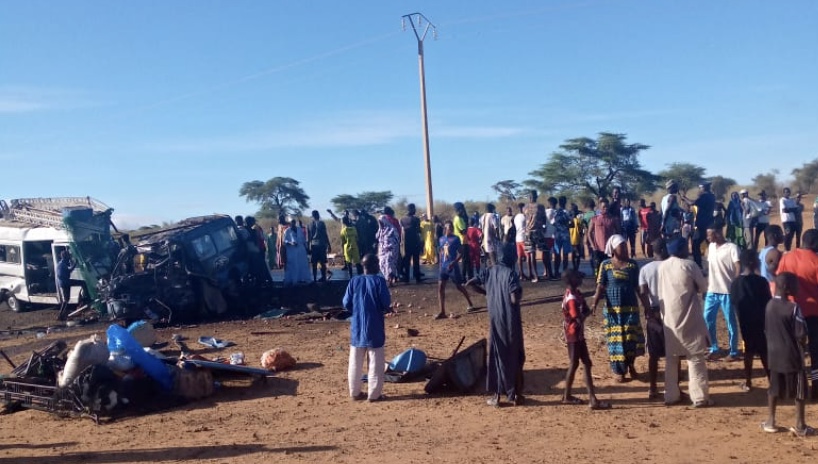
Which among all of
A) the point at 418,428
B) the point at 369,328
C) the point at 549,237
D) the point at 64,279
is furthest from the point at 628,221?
the point at 64,279

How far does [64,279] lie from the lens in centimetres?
1777

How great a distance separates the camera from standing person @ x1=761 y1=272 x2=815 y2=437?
6539 millimetres

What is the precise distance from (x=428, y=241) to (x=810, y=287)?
1570 cm

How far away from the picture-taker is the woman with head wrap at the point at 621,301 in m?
8.21

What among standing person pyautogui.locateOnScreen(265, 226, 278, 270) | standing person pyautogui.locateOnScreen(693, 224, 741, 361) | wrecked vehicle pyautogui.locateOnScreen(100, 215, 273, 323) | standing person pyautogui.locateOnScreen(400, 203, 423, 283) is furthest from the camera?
standing person pyautogui.locateOnScreen(265, 226, 278, 270)

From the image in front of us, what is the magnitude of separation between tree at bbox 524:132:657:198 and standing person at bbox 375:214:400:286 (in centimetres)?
3204

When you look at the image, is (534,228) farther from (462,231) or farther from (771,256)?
(771,256)

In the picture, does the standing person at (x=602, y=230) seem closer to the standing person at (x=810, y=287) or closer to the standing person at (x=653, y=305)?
the standing person at (x=653, y=305)

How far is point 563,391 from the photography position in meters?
8.62

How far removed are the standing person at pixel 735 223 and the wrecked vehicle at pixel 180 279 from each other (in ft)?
34.7

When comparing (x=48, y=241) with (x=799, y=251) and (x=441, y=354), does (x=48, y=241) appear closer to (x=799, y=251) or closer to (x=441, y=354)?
(x=441, y=354)

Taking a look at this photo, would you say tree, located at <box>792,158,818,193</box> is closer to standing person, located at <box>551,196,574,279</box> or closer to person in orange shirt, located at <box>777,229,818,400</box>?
standing person, located at <box>551,196,574,279</box>

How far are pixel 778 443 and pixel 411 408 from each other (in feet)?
11.8

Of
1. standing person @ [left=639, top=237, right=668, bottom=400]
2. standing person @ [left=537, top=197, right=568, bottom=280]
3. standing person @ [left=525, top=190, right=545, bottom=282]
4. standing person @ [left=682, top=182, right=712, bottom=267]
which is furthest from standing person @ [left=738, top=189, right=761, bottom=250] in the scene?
standing person @ [left=639, top=237, right=668, bottom=400]
